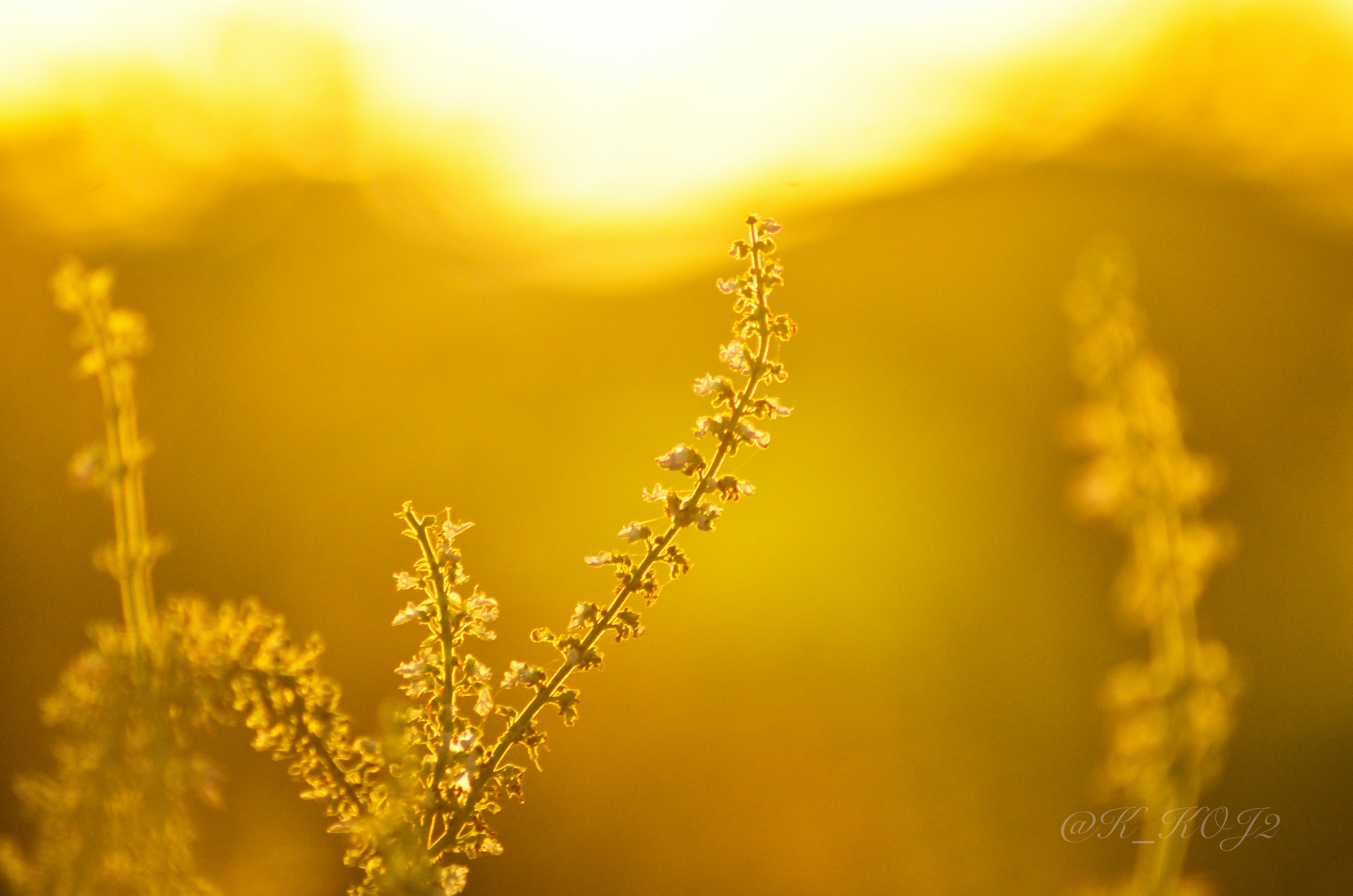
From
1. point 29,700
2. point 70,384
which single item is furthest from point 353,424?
point 29,700

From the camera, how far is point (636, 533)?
1.11m

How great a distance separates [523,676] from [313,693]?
21 cm

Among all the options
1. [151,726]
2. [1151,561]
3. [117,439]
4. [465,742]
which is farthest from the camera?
[1151,561]

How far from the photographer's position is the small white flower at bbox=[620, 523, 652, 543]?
1.10 meters

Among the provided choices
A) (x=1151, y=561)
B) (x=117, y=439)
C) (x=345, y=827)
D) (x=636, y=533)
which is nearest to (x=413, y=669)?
(x=345, y=827)

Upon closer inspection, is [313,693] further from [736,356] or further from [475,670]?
[736,356]

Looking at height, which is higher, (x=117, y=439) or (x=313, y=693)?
(x=117, y=439)

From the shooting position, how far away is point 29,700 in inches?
214

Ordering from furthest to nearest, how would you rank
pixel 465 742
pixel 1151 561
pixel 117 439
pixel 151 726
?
1. pixel 1151 561
2. pixel 117 439
3. pixel 465 742
4. pixel 151 726

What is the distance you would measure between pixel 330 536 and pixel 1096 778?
602 centimetres

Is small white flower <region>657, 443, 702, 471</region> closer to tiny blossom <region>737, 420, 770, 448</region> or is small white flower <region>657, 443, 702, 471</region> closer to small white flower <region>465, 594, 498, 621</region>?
tiny blossom <region>737, 420, 770, 448</region>

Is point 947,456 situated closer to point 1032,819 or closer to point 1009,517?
point 1009,517

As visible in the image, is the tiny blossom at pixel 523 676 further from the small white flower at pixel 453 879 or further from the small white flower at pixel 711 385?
the small white flower at pixel 711 385

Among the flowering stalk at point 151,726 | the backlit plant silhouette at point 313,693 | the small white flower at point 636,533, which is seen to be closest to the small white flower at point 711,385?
the backlit plant silhouette at point 313,693
